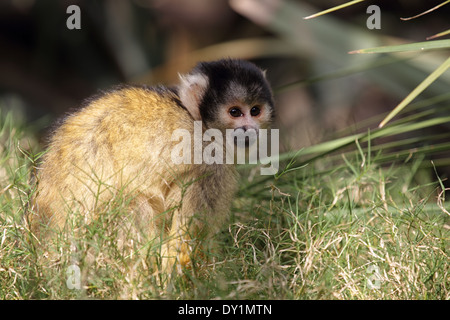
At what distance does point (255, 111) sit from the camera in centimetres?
361

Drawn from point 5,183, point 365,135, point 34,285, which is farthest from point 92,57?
point 34,285

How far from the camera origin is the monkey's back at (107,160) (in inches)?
120

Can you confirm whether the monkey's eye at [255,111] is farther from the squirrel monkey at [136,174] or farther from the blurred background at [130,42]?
the blurred background at [130,42]

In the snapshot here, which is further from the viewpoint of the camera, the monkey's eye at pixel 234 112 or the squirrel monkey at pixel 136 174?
the monkey's eye at pixel 234 112

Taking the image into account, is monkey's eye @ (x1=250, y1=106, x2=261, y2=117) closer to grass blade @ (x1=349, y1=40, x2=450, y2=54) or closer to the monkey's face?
the monkey's face

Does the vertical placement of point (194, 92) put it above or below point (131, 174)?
above

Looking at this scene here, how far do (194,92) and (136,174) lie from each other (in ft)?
2.17

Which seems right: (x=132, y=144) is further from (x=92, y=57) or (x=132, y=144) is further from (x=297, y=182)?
(x=92, y=57)

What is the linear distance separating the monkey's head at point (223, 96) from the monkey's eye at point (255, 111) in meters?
0.06

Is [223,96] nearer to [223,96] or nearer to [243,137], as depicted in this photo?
[223,96]

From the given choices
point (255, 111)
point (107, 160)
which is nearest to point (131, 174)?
point (107, 160)

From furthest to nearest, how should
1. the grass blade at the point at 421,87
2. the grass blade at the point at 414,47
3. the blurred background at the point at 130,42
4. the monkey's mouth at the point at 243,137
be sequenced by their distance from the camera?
1. the blurred background at the point at 130,42
2. the monkey's mouth at the point at 243,137
3. the grass blade at the point at 414,47
4. the grass blade at the point at 421,87

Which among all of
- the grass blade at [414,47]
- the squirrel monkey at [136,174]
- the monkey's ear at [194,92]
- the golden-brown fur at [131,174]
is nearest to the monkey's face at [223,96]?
the monkey's ear at [194,92]

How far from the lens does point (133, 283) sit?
2.61 meters
